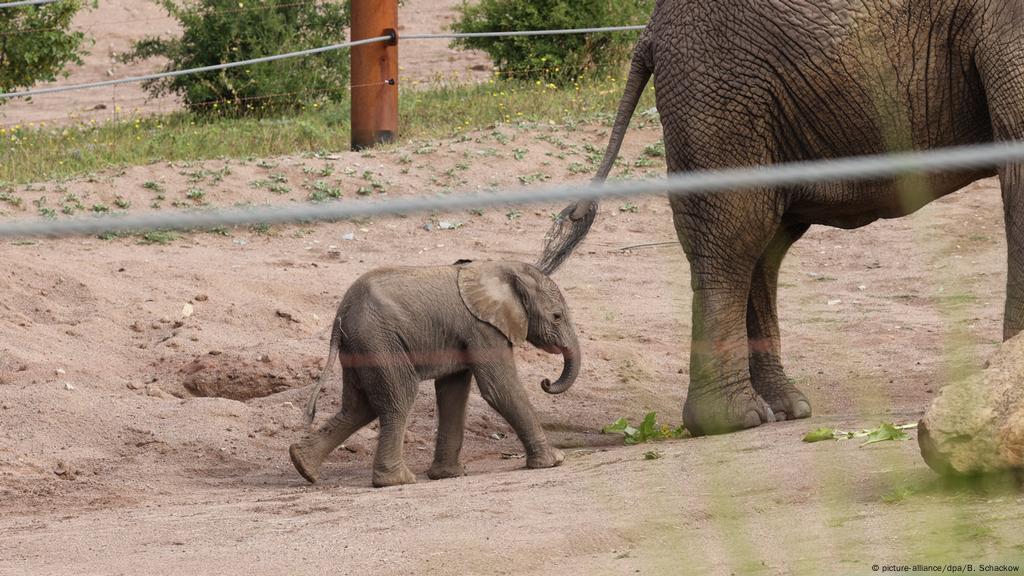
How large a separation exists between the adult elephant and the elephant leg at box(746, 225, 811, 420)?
2.2 inches

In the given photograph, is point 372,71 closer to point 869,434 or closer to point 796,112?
point 796,112

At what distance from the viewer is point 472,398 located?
24.6 feet

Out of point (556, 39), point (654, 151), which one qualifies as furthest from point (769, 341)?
point (556, 39)

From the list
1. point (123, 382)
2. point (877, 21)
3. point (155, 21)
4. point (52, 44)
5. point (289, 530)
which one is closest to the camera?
point (289, 530)

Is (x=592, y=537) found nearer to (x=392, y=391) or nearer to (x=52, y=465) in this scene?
(x=392, y=391)

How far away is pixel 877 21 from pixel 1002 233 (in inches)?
215

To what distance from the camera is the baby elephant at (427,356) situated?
238 inches

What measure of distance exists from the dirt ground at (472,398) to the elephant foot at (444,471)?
→ 0.17m

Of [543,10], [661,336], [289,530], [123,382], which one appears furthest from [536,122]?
[289,530]

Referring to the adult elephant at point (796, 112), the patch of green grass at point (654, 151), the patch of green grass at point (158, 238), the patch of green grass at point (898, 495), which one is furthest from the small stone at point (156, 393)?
the patch of green grass at point (654, 151)

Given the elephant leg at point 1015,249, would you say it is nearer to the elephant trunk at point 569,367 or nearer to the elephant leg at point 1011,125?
the elephant leg at point 1011,125

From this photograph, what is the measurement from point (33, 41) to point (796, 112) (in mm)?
9586

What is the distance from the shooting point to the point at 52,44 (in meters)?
13.9

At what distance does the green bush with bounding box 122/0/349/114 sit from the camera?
45.6 ft
